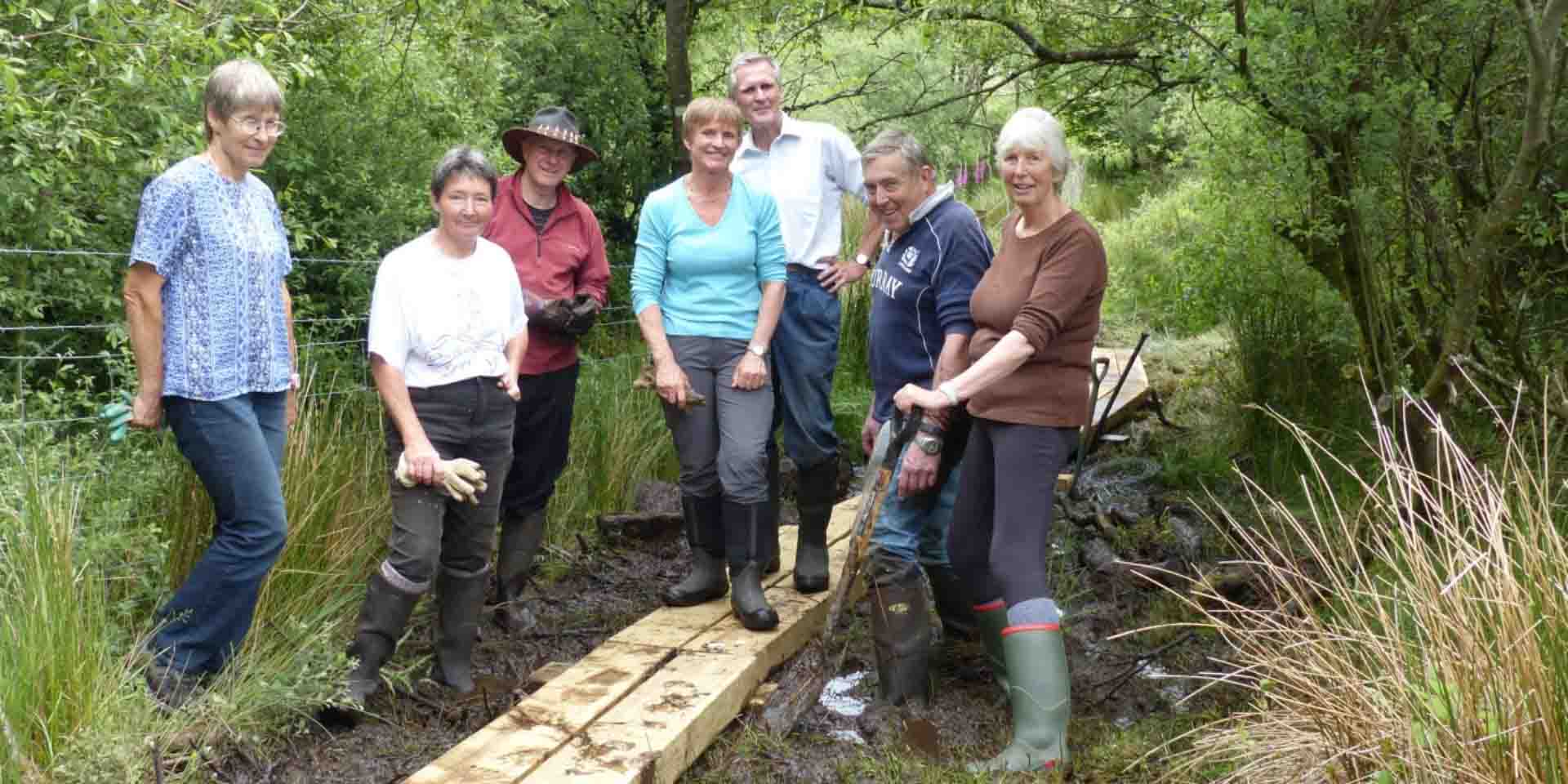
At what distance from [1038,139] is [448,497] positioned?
1.95m

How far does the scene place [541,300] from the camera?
192 inches

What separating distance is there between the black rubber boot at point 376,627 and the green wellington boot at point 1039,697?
5.35 feet

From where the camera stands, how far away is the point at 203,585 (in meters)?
3.67

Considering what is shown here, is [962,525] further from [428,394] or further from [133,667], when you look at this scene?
[133,667]

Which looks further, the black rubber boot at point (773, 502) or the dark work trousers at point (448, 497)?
the black rubber boot at point (773, 502)

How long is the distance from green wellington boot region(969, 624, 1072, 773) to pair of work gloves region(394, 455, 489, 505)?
1.54 meters

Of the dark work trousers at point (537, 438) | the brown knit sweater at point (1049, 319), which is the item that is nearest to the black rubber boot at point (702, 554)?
the dark work trousers at point (537, 438)

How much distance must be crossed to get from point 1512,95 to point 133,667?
5403 millimetres

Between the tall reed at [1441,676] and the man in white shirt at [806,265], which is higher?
the man in white shirt at [806,265]

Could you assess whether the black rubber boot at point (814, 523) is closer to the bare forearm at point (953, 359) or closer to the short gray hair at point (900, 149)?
the bare forearm at point (953, 359)

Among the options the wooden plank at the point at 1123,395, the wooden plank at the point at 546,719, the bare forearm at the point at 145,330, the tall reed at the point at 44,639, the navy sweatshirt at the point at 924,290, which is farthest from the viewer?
the wooden plank at the point at 1123,395

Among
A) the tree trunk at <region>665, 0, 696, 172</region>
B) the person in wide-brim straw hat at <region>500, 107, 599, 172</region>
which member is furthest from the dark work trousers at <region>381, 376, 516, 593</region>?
the tree trunk at <region>665, 0, 696, 172</region>

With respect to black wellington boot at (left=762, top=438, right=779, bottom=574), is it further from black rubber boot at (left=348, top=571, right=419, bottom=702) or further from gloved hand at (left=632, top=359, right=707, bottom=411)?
black rubber boot at (left=348, top=571, right=419, bottom=702)

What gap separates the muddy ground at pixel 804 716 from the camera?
3.82 metres
